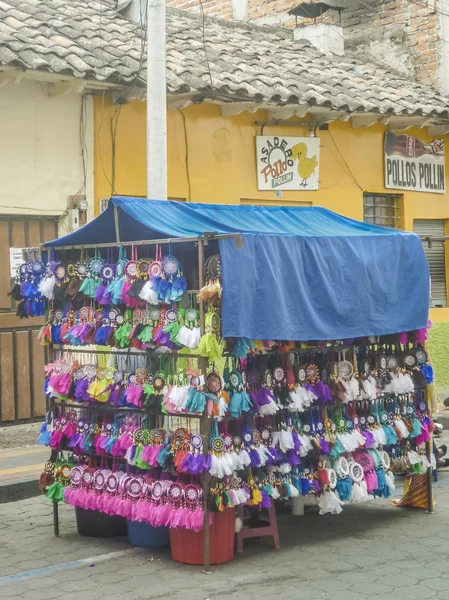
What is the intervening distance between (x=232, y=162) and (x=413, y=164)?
3.76m

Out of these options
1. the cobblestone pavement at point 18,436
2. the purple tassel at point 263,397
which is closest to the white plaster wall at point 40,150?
the cobblestone pavement at point 18,436

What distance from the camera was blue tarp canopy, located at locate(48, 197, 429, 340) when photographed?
5.97 meters

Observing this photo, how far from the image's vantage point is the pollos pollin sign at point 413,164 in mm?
14383

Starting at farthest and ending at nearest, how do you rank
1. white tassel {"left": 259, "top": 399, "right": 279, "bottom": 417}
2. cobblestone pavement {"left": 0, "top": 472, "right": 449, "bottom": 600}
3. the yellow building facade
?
the yellow building facade < white tassel {"left": 259, "top": 399, "right": 279, "bottom": 417} < cobblestone pavement {"left": 0, "top": 472, "right": 449, "bottom": 600}

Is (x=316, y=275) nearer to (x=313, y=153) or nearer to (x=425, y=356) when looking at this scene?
(x=425, y=356)

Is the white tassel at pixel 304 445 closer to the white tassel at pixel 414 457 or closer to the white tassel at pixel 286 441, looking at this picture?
the white tassel at pixel 286 441

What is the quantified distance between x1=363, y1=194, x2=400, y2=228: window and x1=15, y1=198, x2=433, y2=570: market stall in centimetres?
693

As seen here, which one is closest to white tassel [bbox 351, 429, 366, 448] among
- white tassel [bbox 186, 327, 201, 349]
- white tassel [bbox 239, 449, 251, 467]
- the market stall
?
the market stall

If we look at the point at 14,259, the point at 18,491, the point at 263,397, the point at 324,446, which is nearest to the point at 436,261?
the point at 14,259

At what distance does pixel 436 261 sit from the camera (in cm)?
1547

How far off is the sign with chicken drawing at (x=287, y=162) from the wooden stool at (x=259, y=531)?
697 cm

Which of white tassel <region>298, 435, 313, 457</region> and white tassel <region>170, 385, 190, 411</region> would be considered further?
white tassel <region>298, 435, 313, 457</region>

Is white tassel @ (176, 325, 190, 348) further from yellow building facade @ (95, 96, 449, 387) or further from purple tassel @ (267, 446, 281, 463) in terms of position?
yellow building facade @ (95, 96, 449, 387)

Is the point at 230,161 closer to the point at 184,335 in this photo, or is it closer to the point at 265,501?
the point at 184,335
